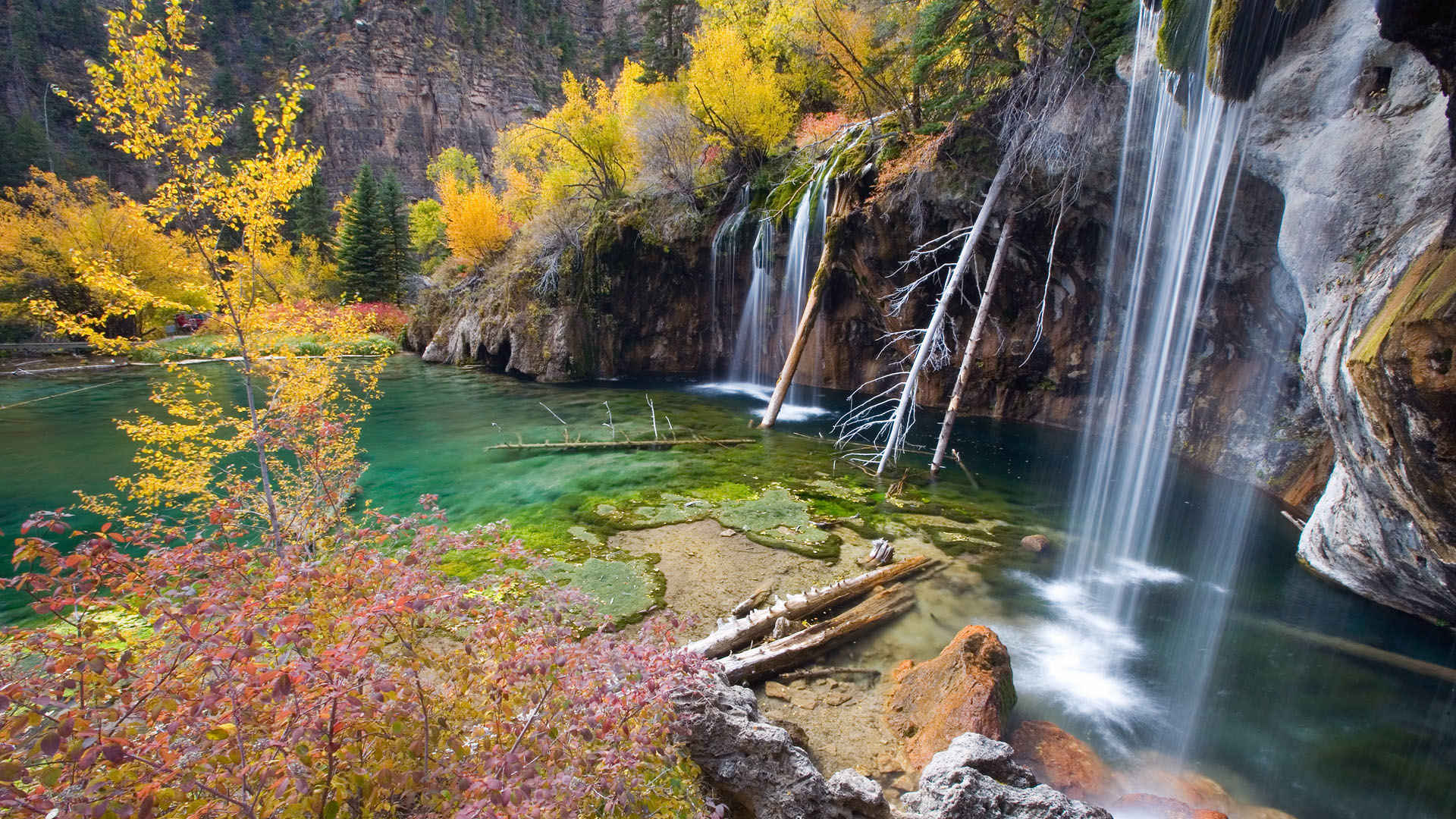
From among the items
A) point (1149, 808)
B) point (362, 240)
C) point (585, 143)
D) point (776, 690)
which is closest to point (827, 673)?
point (776, 690)

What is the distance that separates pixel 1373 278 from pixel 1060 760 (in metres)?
5.34

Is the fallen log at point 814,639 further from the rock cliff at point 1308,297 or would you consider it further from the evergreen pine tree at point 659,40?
the evergreen pine tree at point 659,40

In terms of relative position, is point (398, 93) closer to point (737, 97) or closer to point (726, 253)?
point (737, 97)

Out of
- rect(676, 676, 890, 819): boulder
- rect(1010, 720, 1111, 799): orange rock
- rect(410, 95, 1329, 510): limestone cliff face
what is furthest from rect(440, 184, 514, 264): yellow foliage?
rect(1010, 720, 1111, 799): orange rock

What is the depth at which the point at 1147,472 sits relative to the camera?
1084cm

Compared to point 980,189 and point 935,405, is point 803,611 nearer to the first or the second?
point 980,189

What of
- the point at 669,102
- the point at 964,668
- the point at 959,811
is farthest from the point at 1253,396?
the point at 669,102

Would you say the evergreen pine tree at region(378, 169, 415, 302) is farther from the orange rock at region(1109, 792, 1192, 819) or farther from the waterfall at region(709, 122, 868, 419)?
the orange rock at region(1109, 792, 1192, 819)

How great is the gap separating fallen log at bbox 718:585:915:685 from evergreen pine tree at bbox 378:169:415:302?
40392mm

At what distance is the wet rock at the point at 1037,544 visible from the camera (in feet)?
28.5

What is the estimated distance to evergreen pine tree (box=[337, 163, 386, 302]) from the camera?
3681cm

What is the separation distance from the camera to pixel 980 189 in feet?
43.3

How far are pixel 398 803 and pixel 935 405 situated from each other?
676 inches

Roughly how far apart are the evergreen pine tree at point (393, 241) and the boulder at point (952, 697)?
41.6 metres
